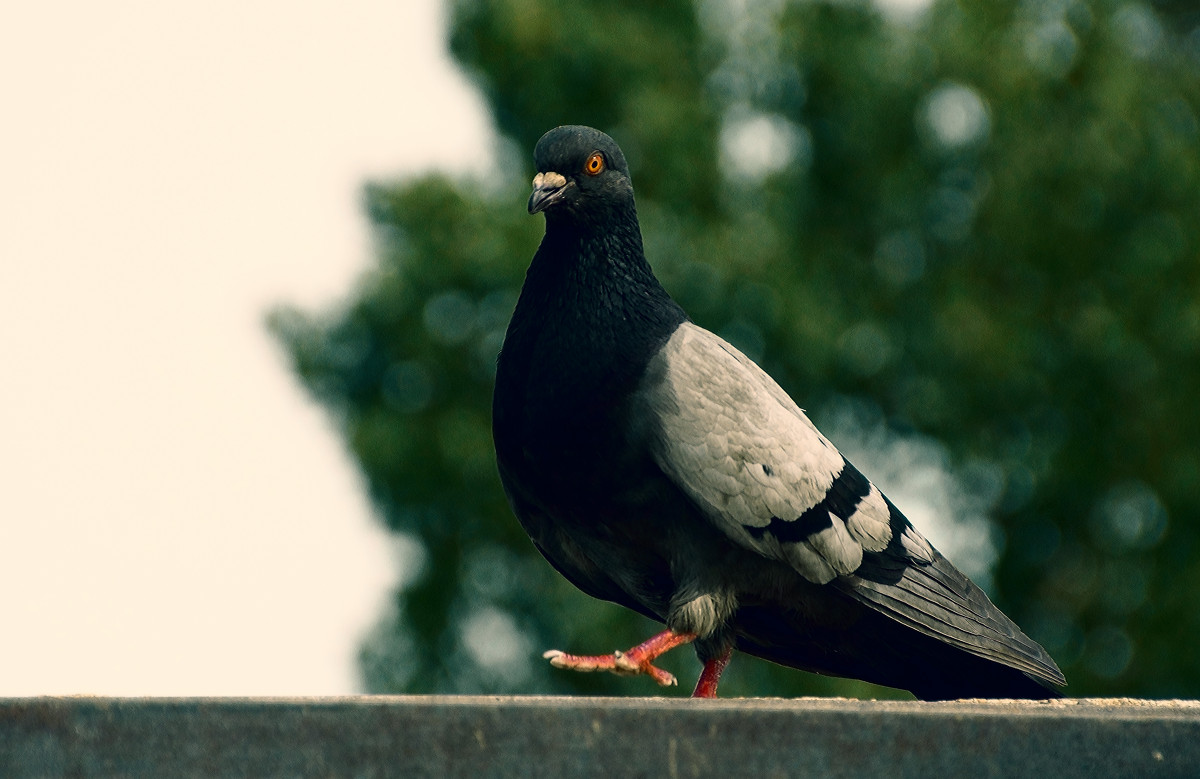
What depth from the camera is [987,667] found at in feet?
18.4

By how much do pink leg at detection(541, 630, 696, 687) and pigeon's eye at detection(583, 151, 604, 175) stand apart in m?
1.94

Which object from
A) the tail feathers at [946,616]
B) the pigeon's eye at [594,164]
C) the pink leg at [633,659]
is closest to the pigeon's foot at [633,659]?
the pink leg at [633,659]

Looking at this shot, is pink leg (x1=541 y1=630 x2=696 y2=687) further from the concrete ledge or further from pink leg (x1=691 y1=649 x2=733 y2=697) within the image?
the concrete ledge

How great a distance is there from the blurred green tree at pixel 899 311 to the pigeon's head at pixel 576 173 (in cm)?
1124

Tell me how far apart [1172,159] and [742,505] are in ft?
49.7

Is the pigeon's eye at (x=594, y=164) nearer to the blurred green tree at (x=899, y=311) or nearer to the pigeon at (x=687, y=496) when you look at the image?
the pigeon at (x=687, y=496)

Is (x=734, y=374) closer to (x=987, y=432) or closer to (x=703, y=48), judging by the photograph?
(x=987, y=432)

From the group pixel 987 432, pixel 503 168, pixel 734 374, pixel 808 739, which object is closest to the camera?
pixel 808 739

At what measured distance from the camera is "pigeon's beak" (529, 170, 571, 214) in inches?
215

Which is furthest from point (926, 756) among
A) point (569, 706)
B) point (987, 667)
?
point (987, 667)

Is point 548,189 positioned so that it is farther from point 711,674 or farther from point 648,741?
point 648,741

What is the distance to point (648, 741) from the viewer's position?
3852mm

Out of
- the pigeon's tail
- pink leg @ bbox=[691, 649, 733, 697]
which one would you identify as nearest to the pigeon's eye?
the pigeon's tail

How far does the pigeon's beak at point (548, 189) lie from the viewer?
17.9 ft
